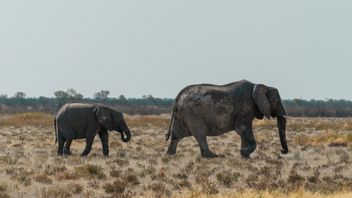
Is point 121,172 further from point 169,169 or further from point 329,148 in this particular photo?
point 329,148

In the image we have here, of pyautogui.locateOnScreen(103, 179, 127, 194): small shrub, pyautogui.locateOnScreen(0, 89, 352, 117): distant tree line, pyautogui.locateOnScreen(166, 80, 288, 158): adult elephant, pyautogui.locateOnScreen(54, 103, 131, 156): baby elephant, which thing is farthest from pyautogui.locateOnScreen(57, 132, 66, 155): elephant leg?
pyautogui.locateOnScreen(0, 89, 352, 117): distant tree line

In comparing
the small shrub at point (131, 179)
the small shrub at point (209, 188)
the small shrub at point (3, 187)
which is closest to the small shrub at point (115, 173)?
the small shrub at point (131, 179)

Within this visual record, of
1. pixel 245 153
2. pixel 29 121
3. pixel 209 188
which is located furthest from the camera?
pixel 29 121

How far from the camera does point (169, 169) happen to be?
55.0 feet

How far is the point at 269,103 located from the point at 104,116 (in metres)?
5.43

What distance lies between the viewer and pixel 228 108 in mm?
19547

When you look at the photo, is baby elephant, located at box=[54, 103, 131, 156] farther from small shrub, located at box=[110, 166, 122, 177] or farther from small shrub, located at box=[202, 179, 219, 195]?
small shrub, located at box=[202, 179, 219, 195]

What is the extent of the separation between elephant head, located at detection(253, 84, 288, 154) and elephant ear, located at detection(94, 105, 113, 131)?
15.9ft

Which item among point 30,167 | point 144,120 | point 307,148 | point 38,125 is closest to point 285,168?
point 30,167

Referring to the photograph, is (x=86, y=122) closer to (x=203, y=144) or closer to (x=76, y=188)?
(x=203, y=144)

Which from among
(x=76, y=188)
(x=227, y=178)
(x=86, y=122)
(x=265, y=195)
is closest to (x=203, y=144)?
(x=86, y=122)

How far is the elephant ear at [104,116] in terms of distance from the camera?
66.4 ft

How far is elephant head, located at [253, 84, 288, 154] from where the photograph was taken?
1956cm

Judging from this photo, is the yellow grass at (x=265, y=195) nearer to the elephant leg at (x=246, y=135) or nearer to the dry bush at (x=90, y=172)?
the dry bush at (x=90, y=172)
